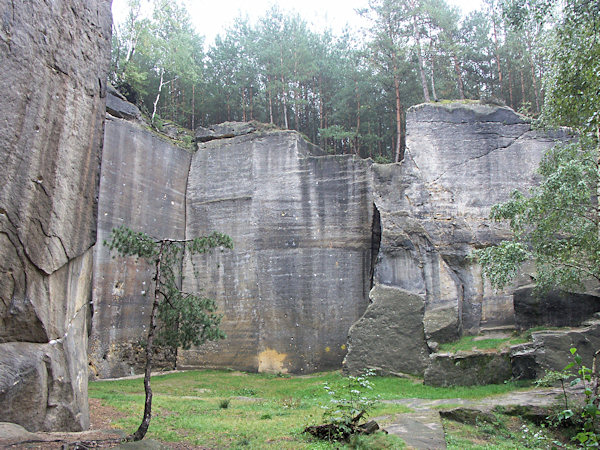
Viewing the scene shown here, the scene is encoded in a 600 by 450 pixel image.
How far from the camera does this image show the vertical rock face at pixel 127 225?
13617mm

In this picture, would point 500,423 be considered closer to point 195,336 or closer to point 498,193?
point 195,336

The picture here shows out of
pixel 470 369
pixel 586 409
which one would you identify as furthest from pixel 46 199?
pixel 470 369

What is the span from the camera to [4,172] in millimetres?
5348

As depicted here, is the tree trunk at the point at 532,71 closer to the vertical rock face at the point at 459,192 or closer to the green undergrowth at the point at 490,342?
the vertical rock face at the point at 459,192

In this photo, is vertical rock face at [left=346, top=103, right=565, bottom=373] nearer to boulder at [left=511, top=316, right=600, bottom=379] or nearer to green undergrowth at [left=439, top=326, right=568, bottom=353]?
green undergrowth at [left=439, top=326, right=568, bottom=353]

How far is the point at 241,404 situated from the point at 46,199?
6.02 m

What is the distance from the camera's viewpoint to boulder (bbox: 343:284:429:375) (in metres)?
12.4

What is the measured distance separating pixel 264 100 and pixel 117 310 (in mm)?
12738

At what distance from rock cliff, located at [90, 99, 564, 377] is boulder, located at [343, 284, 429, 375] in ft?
0.09

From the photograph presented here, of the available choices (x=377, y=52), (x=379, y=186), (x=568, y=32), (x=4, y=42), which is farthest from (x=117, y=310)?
(x=377, y=52)

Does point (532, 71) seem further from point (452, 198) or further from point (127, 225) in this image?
point (127, 225)

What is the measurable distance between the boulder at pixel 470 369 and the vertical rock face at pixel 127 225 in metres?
8.16

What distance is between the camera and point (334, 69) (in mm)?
23219

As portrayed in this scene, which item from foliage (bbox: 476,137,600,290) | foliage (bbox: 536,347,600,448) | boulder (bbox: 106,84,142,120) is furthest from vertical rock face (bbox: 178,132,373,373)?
foliage (bbox: 536,347,600,448)
